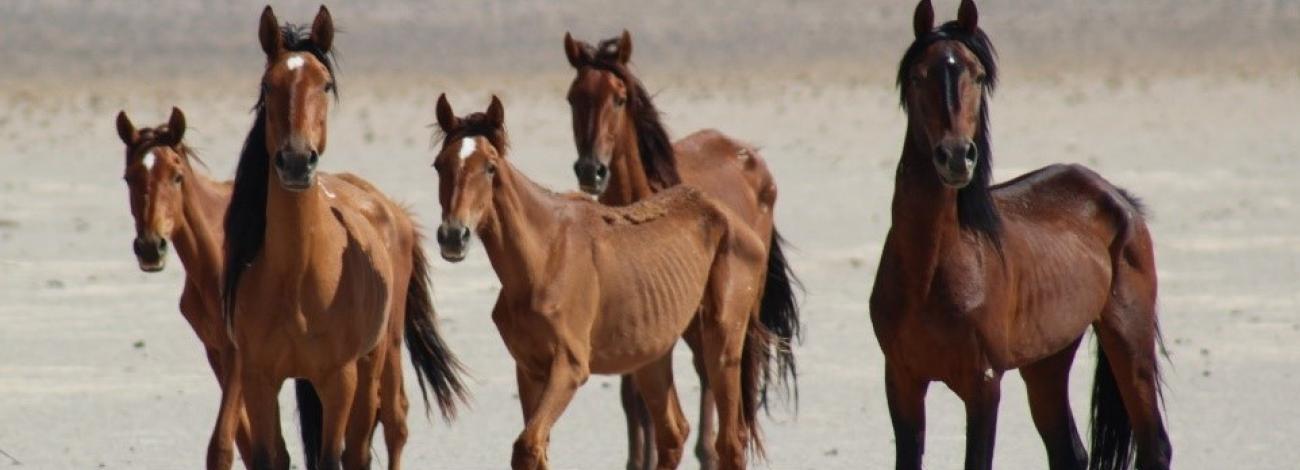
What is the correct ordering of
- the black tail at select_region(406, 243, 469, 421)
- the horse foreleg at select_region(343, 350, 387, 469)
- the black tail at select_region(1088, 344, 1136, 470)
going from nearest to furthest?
the horse foreleg at select_region(343, 350, 387, 469), the black tail at select_region(1088, 344, 1136, 470), the black tail at select_region(406, 243, 469, 421)

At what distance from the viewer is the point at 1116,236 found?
25.3 ft

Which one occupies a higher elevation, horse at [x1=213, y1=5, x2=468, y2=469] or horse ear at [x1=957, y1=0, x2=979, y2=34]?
horse ear at [x1=957, y1=0, x2=979, y2=34]

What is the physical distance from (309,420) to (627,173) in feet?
6.28

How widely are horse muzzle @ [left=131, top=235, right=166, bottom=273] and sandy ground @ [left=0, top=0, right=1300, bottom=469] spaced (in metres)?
2.49

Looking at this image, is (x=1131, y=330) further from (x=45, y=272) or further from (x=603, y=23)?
(x=603, y=23)

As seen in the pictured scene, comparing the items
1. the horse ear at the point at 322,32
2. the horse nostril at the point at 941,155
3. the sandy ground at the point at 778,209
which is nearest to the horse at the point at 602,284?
the horse ear at the point at 322,32

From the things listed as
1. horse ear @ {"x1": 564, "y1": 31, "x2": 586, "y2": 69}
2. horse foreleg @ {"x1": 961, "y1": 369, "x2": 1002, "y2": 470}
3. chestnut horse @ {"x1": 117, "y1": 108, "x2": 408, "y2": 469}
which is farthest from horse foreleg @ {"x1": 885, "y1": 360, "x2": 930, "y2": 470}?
horse ear @ {"x1": 564, "y1": 31, "x2": 586, "y2": 69}

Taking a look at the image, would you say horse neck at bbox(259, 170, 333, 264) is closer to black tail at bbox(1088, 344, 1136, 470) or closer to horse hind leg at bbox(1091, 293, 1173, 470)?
horse hind leg at bbox(1091, 293, 1173, 470)

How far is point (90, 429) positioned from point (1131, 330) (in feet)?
17.1

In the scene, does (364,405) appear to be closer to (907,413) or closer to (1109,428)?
(907,413)

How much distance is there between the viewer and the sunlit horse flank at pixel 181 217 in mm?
7609

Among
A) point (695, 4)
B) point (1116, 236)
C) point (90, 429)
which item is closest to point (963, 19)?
point (1116, 236)

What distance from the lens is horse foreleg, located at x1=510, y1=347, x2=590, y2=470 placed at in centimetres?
711

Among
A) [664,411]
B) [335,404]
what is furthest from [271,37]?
[664,411]
